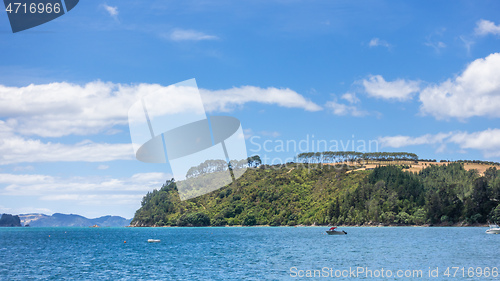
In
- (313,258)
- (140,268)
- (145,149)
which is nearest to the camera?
(145,149)

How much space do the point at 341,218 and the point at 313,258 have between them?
136 m

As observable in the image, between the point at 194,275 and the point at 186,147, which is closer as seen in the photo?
the point at 186,147

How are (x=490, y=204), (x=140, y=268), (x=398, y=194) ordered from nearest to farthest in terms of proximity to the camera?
(x=140, y=268) < (x=490, y=204) < (x=398, y=194)

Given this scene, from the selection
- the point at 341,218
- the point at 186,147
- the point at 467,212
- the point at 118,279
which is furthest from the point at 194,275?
the point at 341,218

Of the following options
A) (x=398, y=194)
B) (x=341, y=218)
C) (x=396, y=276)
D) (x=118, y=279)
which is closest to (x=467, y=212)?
(x=398, y=194)

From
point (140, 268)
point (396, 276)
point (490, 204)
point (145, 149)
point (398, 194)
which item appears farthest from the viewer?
point (398, 194)

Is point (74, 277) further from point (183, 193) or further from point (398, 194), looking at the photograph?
point (398, 194)

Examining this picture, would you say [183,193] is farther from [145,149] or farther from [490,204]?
[490,204]

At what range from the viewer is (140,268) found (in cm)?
5000

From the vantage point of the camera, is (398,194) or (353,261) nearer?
(353,261)

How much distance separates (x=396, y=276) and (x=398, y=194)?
151065 millimetres

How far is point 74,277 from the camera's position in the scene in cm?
4350

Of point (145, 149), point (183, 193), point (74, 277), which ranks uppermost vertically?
point (145, 149)

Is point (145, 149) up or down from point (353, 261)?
up
